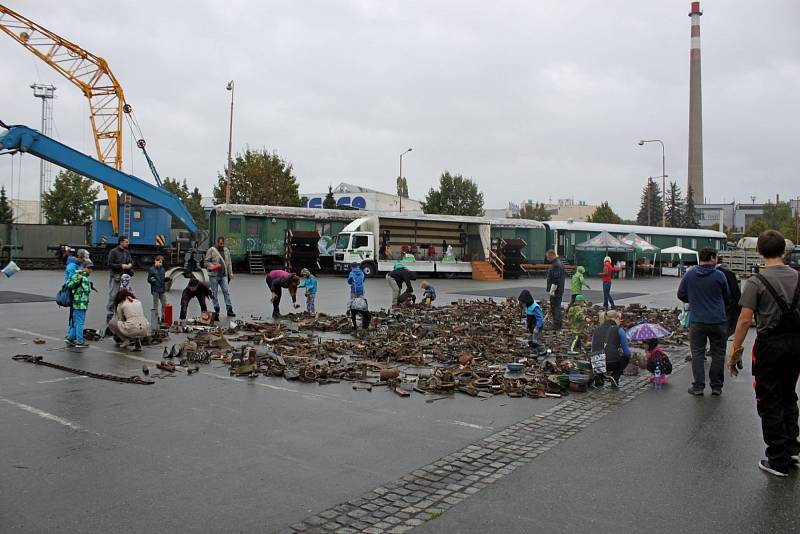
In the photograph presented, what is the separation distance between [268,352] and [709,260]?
6972mm

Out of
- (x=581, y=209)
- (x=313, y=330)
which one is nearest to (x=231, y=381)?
(x=313, y=330)

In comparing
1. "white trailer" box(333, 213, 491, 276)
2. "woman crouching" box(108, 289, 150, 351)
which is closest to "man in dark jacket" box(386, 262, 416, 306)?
"woman crouching" box(108, 289, 150, 351)

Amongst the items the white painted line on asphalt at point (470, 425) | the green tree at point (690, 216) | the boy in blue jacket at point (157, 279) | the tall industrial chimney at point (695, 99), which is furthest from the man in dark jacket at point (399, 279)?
the tall industrial chimney at point (695, 99)

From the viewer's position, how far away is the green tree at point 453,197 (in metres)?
74.9

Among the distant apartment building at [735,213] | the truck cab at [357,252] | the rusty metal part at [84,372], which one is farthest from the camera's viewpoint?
the distant apartment building at [735,213]

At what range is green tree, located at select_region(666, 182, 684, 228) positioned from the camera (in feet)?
299

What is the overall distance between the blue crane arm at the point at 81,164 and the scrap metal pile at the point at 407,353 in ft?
47.5

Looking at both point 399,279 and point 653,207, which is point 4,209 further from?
point 653,207

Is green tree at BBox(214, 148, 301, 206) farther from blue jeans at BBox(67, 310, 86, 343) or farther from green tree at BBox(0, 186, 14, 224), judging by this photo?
blue jeans at BBox(67, 310, 86, 343)

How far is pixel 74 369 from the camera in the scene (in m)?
8.94

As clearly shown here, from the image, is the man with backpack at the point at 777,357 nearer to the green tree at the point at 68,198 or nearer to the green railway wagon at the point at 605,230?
the green railway wagon at the point at 605,230

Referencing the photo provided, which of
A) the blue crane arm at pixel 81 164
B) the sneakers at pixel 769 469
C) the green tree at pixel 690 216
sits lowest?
the sneakers at pixel 769 469

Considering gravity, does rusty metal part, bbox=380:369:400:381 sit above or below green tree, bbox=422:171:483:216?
below

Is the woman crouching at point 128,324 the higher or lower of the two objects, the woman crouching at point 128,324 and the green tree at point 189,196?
the lower
